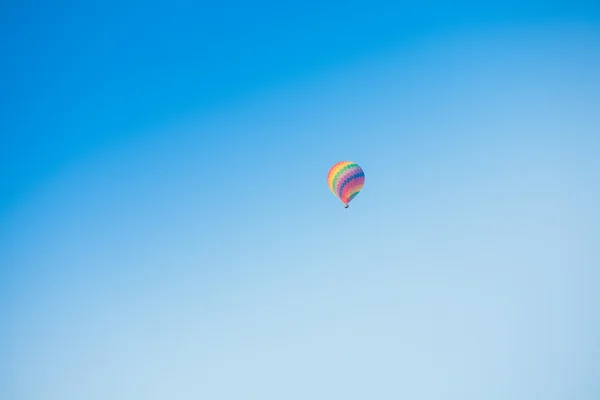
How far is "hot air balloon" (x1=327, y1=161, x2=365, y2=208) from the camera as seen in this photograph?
54406 mm

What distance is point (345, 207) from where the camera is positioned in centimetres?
5675

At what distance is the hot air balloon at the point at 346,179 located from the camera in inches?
2142

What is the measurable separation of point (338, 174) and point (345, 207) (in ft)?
Answer: 13.5

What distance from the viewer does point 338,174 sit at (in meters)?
55.0

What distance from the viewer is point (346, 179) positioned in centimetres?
5450
